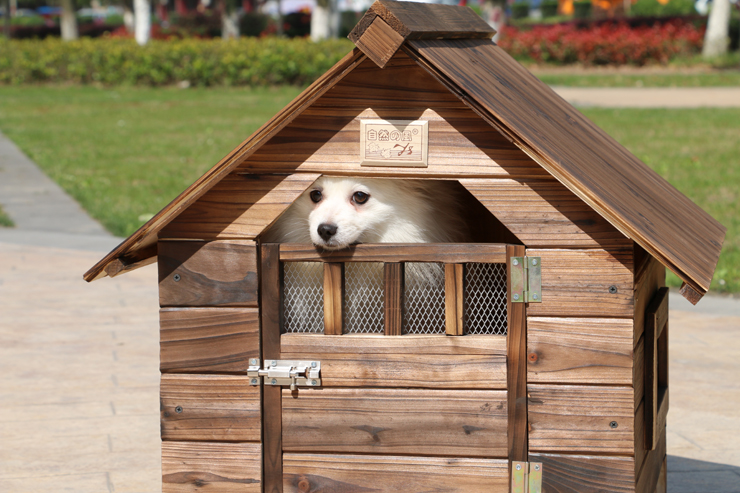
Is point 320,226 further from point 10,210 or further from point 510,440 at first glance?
point 10,210

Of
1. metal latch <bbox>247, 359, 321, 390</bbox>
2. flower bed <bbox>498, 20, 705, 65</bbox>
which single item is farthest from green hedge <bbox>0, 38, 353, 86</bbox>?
metal latch <bbox>247, 359, 321, 390</bbox>

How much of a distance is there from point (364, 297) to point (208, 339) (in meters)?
0.44

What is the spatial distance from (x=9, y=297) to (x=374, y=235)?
4084 millimetres

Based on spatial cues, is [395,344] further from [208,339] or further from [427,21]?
[427,21]

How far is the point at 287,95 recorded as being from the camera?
1780cm

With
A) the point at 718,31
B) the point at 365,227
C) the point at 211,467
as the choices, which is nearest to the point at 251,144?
the point at 365,227

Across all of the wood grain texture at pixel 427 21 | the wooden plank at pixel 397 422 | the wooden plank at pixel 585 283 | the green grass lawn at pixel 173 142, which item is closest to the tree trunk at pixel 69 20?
the green grass lawn at pixel 173 142

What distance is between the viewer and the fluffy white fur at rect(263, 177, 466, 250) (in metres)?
2.19

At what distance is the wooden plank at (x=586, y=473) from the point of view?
2074 mm

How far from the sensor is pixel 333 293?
2.16m

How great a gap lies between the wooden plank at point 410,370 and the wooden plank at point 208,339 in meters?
0.11

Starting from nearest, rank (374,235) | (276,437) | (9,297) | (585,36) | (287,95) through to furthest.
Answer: (276,437) < (374,235) < (9,297) < (287,95) < (585,36)

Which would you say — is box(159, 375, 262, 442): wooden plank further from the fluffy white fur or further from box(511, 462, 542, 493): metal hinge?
box(511, 462, 542, 493): metal hinge

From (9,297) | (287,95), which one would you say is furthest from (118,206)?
(287,95)
